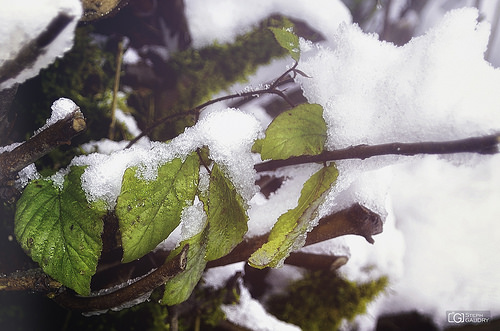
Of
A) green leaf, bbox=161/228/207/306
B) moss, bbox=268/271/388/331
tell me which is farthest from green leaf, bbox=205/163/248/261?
moss, bbox=268/271/388/331

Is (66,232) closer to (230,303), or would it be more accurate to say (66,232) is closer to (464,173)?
(230,303)

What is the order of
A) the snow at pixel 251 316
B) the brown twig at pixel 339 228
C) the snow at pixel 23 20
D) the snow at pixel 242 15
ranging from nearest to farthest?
Answer: the snow at pixel 23 20, the brown twig at pixel 339 228, the snow at pixel 242 15, the snow at pixel 251 316

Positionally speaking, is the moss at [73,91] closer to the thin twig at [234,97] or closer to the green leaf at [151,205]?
the thin twig at [234,97]

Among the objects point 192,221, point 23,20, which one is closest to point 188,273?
point 192,221

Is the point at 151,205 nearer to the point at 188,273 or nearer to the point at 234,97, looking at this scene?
the point at 188,273

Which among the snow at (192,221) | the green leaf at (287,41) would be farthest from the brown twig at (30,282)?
the green leaf at (287,41)

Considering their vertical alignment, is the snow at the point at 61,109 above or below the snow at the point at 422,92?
above

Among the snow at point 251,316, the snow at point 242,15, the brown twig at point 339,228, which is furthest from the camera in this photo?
the snow at point 251,316
